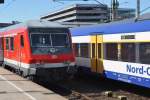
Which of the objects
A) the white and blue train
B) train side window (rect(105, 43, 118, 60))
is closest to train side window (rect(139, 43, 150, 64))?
the white and blue train

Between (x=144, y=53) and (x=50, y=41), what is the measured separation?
5.08m

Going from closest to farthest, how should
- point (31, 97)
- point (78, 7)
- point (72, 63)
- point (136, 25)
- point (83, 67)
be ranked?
point (31, 97) < point (136, 25) < point (72, 63) < point (83, 67) < point (78, 7)

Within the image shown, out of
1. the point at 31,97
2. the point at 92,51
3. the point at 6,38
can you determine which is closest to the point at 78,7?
the point at 6,38

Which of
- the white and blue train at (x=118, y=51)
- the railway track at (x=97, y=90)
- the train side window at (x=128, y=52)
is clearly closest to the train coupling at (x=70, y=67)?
the railway track at (x=97, y=90)

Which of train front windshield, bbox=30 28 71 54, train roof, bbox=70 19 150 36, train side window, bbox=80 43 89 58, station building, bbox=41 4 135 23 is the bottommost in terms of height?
train side window, bbox=80 43 89 58

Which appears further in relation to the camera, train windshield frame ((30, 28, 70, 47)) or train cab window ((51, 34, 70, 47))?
train cab window ((51, 34, 70, 47))

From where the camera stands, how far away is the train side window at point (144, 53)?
15.2 m

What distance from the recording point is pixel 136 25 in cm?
1627

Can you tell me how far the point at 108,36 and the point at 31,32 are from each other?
10.6 ft

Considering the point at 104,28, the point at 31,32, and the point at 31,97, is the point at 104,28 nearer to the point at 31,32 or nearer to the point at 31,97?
the point at 31,32

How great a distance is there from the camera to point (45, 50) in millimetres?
18797

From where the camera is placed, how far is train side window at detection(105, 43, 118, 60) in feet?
59.9

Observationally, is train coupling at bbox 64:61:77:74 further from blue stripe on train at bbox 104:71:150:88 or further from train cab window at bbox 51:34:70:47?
blue stripe on train at bbox 104:71:150:88

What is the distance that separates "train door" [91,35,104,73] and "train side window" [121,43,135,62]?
2340 millimetres
